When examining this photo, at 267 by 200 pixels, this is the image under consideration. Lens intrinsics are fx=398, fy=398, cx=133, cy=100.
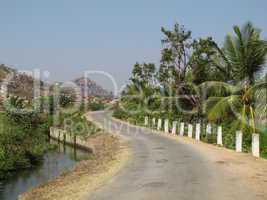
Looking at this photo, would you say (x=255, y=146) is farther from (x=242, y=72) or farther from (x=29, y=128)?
(x=29, y=128)

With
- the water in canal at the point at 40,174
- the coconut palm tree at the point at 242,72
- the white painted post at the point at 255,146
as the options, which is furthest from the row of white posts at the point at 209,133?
the water in canal at the point at 40,174

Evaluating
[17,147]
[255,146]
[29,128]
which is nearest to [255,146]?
[255,146]

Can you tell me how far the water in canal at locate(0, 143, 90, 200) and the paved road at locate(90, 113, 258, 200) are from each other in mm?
5047

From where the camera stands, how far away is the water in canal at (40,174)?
55.1 ft

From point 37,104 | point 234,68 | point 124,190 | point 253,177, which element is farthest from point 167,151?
point 37,104

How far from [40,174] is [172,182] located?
11526 millimetres

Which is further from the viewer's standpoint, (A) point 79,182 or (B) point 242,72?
(B) point 242,72

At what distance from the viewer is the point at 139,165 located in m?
14.6

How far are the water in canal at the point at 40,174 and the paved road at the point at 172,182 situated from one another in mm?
5047

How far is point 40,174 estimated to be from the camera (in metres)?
20.8

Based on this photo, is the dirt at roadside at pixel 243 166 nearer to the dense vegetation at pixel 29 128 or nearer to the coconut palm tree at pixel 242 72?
the coconut palm tree at pixel 242 72

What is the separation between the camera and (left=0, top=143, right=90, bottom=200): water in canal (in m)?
16.8

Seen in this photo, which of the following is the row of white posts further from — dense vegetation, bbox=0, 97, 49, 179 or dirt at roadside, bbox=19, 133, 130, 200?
dense vegetation, bbox=0, 97, 49, 179

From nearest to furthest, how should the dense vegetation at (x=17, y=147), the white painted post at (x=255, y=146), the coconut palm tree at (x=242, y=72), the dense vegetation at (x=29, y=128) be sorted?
the white painted post at (x=255, y=146) → the coconut palm tree at (x=242, y=72) → the dense vegetation at (x=17, y=147) → the dense vegetation at (x=29, y=128)
